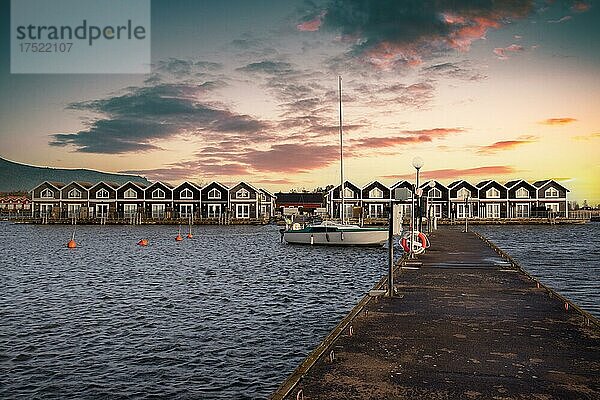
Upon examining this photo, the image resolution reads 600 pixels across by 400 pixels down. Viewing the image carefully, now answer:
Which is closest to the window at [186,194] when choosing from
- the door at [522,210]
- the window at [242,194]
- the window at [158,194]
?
the window at [158,194]

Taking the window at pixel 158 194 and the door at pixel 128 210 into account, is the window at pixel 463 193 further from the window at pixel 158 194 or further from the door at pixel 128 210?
the door at pixel 128 210

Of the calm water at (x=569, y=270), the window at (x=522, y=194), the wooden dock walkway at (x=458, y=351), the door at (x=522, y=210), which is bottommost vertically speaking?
the calm water at (x=569, y=270)

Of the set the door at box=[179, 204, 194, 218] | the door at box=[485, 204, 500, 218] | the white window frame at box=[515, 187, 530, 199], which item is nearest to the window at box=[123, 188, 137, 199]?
the door at box=[179, 204, 194, 218]

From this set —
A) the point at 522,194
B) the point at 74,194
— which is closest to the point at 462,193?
the point at 522,194

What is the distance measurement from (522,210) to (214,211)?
58969 millimetres

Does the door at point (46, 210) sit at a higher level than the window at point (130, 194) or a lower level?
lower

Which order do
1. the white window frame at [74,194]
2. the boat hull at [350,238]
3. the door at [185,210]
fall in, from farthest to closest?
the white window frame at [74,194]
the door at [185,210]
the boat hull at [350,238]

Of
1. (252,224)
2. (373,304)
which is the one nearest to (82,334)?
(373,304)

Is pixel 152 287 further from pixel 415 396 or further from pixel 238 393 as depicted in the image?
pixel 415 396

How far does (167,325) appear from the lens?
17.9 meters

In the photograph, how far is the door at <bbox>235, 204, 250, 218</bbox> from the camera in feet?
362

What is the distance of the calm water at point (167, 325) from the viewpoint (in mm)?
12281

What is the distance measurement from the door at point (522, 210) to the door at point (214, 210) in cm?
5695

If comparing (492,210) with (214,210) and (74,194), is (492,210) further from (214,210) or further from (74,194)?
(74,194)
